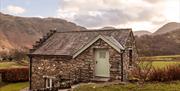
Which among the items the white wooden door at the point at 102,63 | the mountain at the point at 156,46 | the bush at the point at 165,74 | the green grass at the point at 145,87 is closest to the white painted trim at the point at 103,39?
the white wooden door at the point at 102,63

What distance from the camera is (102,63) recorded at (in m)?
24.8

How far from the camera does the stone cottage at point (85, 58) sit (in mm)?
24027

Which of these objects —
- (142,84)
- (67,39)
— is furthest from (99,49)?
(142,84)

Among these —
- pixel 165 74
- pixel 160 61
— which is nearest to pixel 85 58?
pixel 165 74

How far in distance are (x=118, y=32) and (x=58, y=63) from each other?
6.16m

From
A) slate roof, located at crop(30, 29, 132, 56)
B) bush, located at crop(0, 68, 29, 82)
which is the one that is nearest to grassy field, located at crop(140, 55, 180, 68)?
slate roof, located at crop(30, 29, 132, 56)

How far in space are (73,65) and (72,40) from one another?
3560 millimetres

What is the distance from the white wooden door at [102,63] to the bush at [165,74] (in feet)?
17.6

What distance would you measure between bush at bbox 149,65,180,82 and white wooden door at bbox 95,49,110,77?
5355mm

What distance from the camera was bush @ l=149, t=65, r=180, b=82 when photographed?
64.3ft

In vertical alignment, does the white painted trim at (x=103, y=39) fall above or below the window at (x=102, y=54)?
above

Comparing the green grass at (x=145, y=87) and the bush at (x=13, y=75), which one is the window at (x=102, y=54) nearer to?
the green grass at (x=145, y=87)

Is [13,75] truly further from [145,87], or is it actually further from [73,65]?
[145,87]

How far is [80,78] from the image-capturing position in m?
25.1
